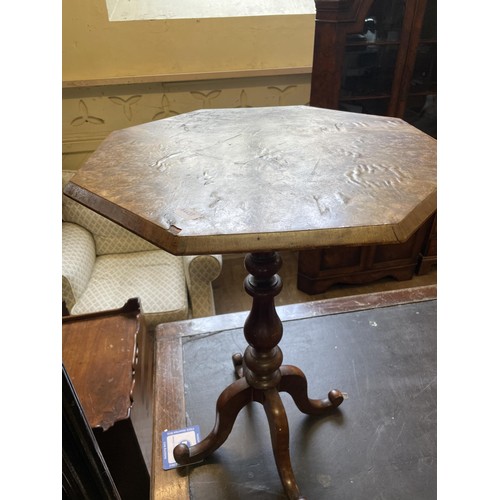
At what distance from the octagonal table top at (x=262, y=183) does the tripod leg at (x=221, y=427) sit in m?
0.52

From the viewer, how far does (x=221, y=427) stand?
96 centimetres

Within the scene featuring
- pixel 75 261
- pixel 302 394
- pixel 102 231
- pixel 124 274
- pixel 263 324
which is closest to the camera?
pixel 263 324

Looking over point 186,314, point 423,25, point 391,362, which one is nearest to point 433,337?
point 391,362

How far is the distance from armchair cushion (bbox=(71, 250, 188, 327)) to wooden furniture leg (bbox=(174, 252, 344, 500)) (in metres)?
0.76

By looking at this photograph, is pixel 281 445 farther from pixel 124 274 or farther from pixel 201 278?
pixel 124 274

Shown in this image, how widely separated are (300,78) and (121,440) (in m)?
1.96

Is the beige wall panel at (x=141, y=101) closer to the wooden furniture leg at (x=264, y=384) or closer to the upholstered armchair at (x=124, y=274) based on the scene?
the upholstered armchair at (x=124, y=274)

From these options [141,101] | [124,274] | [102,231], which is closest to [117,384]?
[124,274]

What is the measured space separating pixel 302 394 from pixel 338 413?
0.13m

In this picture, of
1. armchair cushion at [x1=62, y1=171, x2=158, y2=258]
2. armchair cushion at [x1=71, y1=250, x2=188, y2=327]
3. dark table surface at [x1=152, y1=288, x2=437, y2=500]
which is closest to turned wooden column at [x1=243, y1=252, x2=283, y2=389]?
dark table surface at [x1=152, y1=288, x2=437, y2=500]

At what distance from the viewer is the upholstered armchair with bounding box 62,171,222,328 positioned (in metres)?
1.67

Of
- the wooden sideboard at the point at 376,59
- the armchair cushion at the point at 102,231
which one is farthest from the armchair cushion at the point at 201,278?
the wooden sideboard at the point at 376,59

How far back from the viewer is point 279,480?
3.08 feet

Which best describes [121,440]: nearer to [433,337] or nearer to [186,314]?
[186,314]
